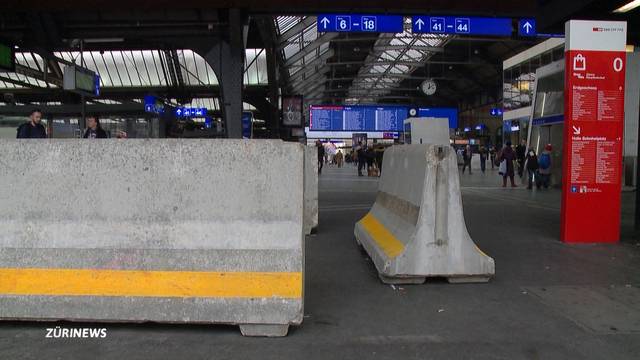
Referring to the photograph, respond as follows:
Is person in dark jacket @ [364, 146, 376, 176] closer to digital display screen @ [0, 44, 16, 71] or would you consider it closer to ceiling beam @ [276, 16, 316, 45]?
ceiling beam @ [276, 16, 316, 45]

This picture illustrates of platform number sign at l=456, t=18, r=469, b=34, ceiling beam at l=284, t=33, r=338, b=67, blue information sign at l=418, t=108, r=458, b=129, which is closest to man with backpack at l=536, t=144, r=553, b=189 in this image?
platform number sign at l=456, t=18, r=469, b=34

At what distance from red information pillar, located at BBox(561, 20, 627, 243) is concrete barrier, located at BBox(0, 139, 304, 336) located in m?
5.40

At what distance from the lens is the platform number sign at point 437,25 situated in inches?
599

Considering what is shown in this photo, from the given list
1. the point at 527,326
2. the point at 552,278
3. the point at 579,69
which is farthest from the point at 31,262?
the point at 579,69

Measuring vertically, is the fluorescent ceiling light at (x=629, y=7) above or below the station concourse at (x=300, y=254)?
above

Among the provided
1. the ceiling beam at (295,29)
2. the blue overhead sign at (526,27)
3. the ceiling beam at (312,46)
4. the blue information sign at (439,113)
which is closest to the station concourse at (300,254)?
the blue overhead sign at (526,27)

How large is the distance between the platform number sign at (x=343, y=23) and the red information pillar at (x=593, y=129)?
7.83 m

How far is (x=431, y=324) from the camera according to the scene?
14.4 ft

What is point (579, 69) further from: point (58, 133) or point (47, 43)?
point (58, 133)

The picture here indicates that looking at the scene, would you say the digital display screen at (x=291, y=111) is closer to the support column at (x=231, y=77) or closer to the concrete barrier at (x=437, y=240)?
the support column at (x=231, y=77)

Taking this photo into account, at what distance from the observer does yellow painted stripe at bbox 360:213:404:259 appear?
5.70 m

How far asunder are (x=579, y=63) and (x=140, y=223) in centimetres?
662

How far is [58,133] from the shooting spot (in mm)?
23766

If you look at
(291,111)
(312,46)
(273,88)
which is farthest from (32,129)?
(312,46)
